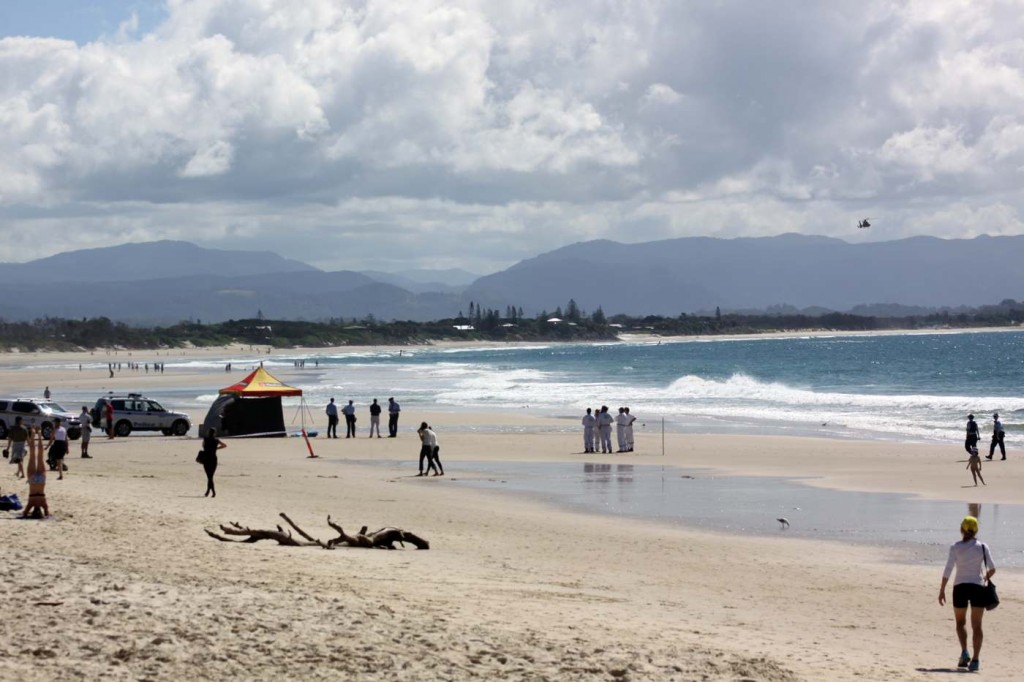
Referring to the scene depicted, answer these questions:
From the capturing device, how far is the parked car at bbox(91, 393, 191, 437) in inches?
1352

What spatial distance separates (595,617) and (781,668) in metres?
1.97

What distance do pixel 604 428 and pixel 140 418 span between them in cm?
1419

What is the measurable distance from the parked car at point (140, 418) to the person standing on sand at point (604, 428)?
511 inches

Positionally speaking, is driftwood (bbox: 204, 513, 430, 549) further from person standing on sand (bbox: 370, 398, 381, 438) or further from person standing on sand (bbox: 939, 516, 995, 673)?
person standing on sand (bbox: 370, 398, 381, 438)

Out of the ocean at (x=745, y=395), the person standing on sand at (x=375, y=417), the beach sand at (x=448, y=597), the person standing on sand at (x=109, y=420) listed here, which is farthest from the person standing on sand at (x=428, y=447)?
the ocean at (x=745, y=395)

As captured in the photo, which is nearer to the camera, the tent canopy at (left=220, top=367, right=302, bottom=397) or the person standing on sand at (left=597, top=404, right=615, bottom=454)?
the person standing on sand at (left=597, top=404, right=615, bottom=454)

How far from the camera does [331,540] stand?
1405 cm

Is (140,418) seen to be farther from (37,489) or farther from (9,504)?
(37,489)

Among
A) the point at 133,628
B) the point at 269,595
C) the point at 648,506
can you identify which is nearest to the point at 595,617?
the point at 269,595

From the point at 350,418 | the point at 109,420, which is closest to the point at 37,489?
the point at 350,418

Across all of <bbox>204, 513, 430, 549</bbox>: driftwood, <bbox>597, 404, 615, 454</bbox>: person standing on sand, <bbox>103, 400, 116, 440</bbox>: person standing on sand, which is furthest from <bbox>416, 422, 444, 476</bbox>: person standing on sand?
<bbox>103, 400, 116, 440</bbox>: person standing on sand

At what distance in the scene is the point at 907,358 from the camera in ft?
338

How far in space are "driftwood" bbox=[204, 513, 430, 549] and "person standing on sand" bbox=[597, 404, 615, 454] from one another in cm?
1516

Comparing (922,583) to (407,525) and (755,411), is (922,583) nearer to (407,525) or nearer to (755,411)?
(407,525)
